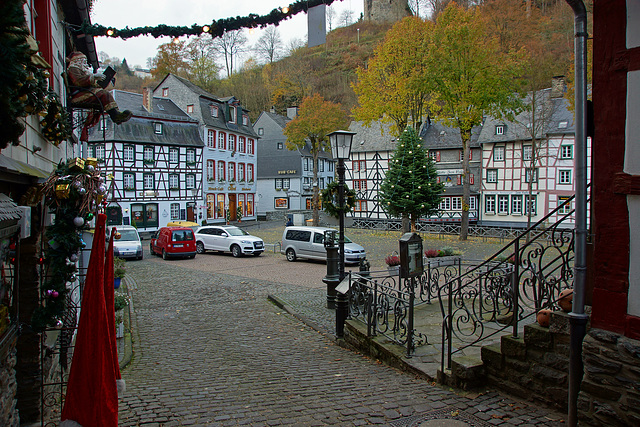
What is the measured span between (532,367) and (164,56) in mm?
60745

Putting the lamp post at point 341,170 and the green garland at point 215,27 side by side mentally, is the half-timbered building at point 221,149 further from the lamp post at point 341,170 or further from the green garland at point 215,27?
the green garland at point 215,27

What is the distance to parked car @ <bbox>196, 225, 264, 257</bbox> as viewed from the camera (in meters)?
23.9

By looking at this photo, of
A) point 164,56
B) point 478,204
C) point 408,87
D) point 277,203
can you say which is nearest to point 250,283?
point 408,87

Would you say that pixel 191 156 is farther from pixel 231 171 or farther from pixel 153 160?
pixel 231 171

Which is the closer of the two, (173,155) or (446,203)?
(173,155)

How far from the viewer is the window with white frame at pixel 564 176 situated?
36344 mm

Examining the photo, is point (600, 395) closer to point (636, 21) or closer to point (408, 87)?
point (636, 21)

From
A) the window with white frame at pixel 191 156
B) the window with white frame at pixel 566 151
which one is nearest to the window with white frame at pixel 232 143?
the window with white frame at pixel 191 156

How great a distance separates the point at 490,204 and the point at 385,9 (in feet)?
272

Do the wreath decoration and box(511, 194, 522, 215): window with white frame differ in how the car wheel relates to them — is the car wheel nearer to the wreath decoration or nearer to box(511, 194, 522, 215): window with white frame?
the wreath decoration

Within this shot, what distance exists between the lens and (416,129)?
32156 millimetres

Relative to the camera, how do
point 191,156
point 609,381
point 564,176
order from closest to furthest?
point 609,381 < point 564,176 < point 191,156

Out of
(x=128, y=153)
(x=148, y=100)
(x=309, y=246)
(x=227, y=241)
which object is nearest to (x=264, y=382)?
(x=309, y=246)

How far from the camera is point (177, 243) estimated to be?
76.0 ft
